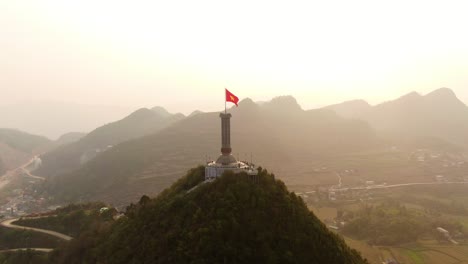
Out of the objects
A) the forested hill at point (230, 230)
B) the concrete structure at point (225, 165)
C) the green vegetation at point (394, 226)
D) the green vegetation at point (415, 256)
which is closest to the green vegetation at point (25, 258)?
the forested hill at point (230, 230)

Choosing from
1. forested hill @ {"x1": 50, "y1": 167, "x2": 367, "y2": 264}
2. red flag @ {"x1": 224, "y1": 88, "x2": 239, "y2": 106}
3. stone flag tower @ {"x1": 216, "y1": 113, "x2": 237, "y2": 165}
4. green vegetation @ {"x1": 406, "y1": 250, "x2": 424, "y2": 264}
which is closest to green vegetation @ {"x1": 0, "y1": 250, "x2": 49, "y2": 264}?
forested hill @ {"x1": 50, "y1": 167, "x2": 367, "y2": 264}

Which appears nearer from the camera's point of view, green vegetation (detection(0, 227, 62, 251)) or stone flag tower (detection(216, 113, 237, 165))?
stone flag tower (detection(216, 113, 237, 165))

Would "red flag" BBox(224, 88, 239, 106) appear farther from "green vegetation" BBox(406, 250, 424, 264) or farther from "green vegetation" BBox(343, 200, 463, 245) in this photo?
"green vegetation" BBox(343, 200, 463, 245)

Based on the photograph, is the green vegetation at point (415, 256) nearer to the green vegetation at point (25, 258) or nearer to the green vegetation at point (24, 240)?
the green vegetation at point (25, 258)

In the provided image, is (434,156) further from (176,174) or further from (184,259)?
(184,259)

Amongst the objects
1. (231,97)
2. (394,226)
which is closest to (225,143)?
(231,97)

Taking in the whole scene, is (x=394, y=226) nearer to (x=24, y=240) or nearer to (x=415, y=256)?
(x=415, y=256)
